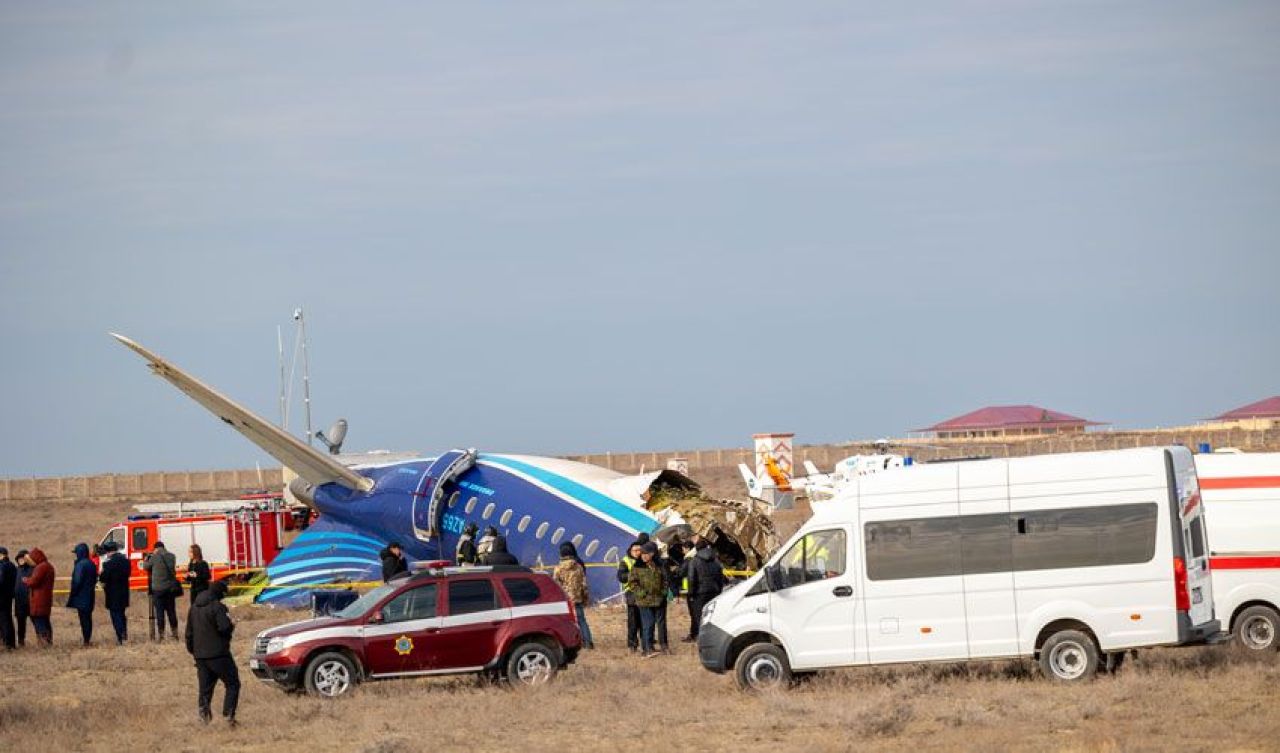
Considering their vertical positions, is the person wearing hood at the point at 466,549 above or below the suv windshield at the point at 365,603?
above

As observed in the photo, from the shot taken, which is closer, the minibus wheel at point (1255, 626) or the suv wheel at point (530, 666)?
→ the minibus wheel at point (1255, 626)

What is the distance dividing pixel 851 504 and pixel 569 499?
13802 mm

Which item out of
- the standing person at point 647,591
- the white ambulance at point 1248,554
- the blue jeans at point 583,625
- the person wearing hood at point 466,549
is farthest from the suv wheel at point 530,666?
the person wearing hood at point 466,549

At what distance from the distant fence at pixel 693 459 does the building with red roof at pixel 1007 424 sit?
5417 centimetres

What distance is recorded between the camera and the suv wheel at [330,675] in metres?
22.4

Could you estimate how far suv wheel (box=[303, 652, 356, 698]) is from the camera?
73.4 ft

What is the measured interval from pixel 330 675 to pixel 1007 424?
16278 centimetres

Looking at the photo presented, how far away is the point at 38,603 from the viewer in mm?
30562

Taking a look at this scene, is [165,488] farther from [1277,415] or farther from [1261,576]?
[1277,415]

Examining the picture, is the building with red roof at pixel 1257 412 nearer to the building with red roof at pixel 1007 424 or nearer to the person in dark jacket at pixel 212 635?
the building with red roof at pixel 1007 424

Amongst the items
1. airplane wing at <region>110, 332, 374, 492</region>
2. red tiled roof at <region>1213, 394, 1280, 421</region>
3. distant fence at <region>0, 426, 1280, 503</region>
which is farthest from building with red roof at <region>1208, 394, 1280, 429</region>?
airplane wing at <region>110, 332, 374, 492</region>

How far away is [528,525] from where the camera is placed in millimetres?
34656

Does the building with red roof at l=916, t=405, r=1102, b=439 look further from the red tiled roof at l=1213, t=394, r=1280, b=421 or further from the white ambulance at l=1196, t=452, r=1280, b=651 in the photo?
the white ambulance at l=1196, t=452, r=1280, b=651

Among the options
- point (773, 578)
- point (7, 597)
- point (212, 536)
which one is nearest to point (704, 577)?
point (773, 578)
